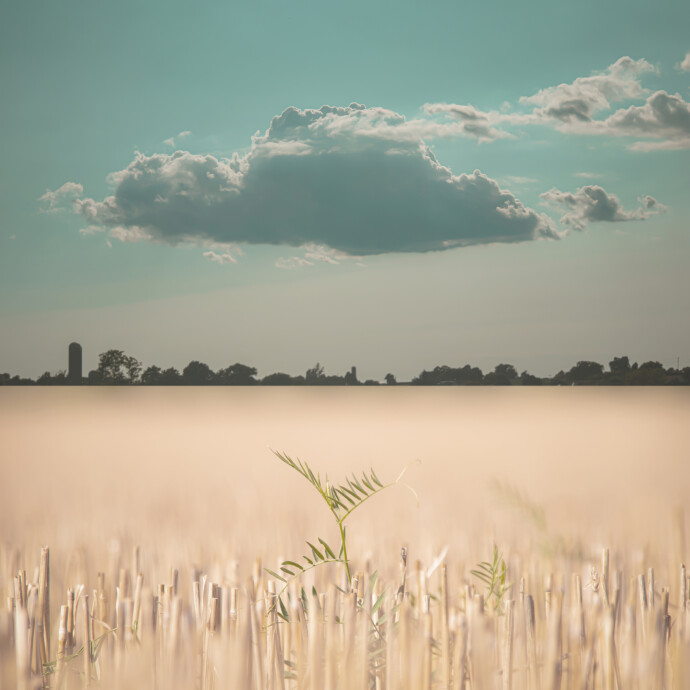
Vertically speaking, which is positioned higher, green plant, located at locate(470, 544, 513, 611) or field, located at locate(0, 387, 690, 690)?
green plant, located at locate(470, 544, 513, 611)

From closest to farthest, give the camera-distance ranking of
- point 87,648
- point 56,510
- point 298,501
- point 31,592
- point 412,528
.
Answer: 1. point 87,648
2. point 31,592
3. point 412,528
4. point 56,510
5. point 298,501

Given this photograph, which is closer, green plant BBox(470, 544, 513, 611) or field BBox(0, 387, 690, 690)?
field BBox(0, 387, 690, 690)

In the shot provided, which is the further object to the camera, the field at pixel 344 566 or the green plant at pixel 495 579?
the green plant at pixel 495 579

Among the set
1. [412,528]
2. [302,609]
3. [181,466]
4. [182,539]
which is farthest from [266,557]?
[181,466]

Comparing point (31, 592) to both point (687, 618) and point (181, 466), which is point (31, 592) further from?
point (181, 466)

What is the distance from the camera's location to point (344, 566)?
47.1 inches

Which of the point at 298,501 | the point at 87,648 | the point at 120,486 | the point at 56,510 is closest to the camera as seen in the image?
the point at 87,648

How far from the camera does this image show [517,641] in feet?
2.91

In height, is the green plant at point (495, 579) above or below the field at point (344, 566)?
above

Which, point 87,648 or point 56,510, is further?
point 56,510

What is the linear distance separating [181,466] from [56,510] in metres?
1.00

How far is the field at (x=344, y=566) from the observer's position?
834 mm

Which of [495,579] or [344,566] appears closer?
[495,579]

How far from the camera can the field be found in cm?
83
